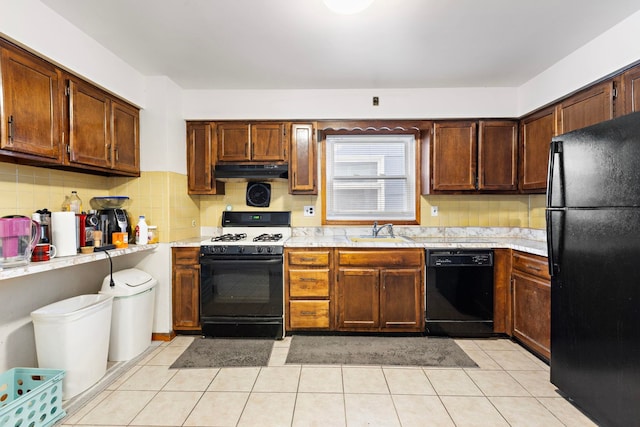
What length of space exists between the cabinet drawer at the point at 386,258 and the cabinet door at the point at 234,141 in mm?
1450

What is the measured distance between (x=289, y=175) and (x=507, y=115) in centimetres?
225

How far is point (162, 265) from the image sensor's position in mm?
2910

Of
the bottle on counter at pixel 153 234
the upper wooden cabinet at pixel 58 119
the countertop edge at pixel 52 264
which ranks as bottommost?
the countertop edge at pixel 52 264

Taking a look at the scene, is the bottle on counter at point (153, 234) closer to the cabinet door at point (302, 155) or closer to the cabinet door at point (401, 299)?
the cabinet door at point (302, 155)

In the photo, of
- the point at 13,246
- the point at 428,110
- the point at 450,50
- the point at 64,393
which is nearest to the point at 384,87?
the point at 428,110

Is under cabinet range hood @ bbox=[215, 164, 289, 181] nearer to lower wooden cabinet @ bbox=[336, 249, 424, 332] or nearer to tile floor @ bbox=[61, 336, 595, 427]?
lower wooden cabinet @ bbox=[336, 249, 424, 332]

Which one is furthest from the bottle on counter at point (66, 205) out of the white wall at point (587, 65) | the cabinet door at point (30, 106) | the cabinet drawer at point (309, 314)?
the white wall at point (587, 65)

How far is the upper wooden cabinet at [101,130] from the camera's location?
220cm

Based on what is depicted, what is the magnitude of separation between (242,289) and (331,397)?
127 centimetres

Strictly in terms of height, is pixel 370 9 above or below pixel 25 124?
above

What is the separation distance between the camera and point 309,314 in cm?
293

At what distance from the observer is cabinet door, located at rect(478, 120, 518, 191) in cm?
314

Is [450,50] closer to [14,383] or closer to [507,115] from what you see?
[507,115]

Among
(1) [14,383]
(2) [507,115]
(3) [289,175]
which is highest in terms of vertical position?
(2) [507,115]
